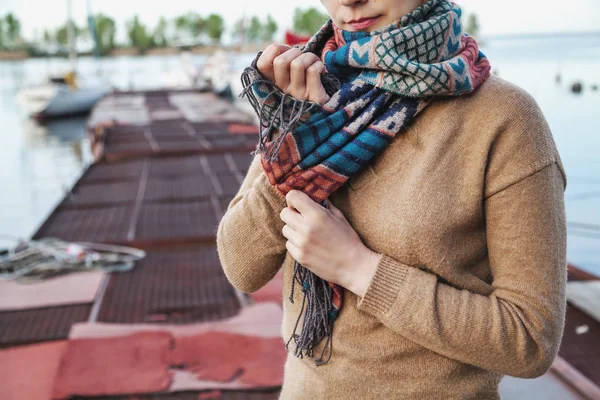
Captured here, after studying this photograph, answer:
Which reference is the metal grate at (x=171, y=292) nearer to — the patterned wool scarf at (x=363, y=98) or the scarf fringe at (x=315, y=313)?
the scarf fringe at (x=315, y=313)

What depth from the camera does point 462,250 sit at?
88cm

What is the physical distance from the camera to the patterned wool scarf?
2.79ft

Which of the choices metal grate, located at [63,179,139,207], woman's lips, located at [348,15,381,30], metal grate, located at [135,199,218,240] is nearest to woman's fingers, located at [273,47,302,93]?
woman's lips, located at [348,15,381,30]

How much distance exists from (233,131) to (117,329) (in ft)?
28.6

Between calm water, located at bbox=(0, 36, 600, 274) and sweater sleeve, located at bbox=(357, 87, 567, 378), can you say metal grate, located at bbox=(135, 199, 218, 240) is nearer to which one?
calm water, located at bbox=(0, 36, 600, 274)

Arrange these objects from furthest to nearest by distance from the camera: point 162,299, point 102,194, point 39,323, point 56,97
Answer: point 56,97 < point 102,194 < point 162,299 < point 39,323

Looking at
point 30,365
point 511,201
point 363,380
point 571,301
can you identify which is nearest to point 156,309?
point 30,365

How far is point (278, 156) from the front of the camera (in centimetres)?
90

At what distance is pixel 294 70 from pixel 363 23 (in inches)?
6.3

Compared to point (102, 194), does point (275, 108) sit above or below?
above

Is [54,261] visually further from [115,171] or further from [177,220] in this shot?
[115,171]

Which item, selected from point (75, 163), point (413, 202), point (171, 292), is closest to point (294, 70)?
point (413, 202)

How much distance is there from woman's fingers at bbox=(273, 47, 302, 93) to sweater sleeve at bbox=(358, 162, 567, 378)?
0.32m

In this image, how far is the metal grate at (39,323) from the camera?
10.5ft
